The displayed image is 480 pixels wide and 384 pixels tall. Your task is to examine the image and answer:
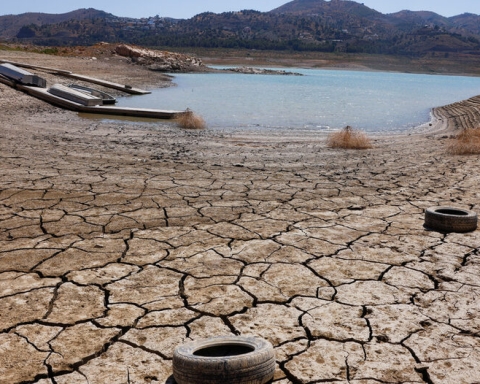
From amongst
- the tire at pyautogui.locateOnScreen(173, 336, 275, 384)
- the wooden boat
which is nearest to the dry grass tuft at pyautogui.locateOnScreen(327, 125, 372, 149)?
the tire at pyautogui.locateOnScreen(173, 336, 275, 384)

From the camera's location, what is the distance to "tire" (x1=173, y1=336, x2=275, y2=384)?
7.72ft

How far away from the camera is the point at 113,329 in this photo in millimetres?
2916

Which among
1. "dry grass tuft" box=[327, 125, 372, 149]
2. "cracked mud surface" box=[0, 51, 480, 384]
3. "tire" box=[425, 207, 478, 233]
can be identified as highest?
"dry grass tuft" box=[327, 125, 372, 149]

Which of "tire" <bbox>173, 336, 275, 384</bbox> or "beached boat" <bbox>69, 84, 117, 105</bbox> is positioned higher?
"beached boat" <bbox>69, 84, 117, 105</bbox>

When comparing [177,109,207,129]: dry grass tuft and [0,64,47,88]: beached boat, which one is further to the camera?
[0,64,47,88]: beached boat

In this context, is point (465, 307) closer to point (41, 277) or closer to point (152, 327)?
point (152, 327)

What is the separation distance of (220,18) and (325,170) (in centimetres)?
16111

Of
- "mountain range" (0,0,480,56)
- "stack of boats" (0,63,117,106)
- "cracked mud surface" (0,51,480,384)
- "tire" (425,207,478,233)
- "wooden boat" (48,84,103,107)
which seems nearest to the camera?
"cracked mud surface" (0,51,480,384)

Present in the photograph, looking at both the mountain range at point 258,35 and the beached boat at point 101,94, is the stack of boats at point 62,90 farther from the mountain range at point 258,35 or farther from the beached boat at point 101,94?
the mountain range at point 258,35

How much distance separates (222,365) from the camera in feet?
7.72

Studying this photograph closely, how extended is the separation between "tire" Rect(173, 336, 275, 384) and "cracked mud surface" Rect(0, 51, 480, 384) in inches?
6.1

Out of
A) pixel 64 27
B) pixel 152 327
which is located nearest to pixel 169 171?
pixel 152 327

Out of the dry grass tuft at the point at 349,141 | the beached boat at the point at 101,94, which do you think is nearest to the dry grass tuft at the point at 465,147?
the dry grass tuft at the point at 349,141

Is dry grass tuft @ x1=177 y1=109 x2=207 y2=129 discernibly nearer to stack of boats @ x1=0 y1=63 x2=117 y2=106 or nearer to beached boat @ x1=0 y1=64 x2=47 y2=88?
stack of boats @ x1=0 y1=63 x2=117 y2=106
